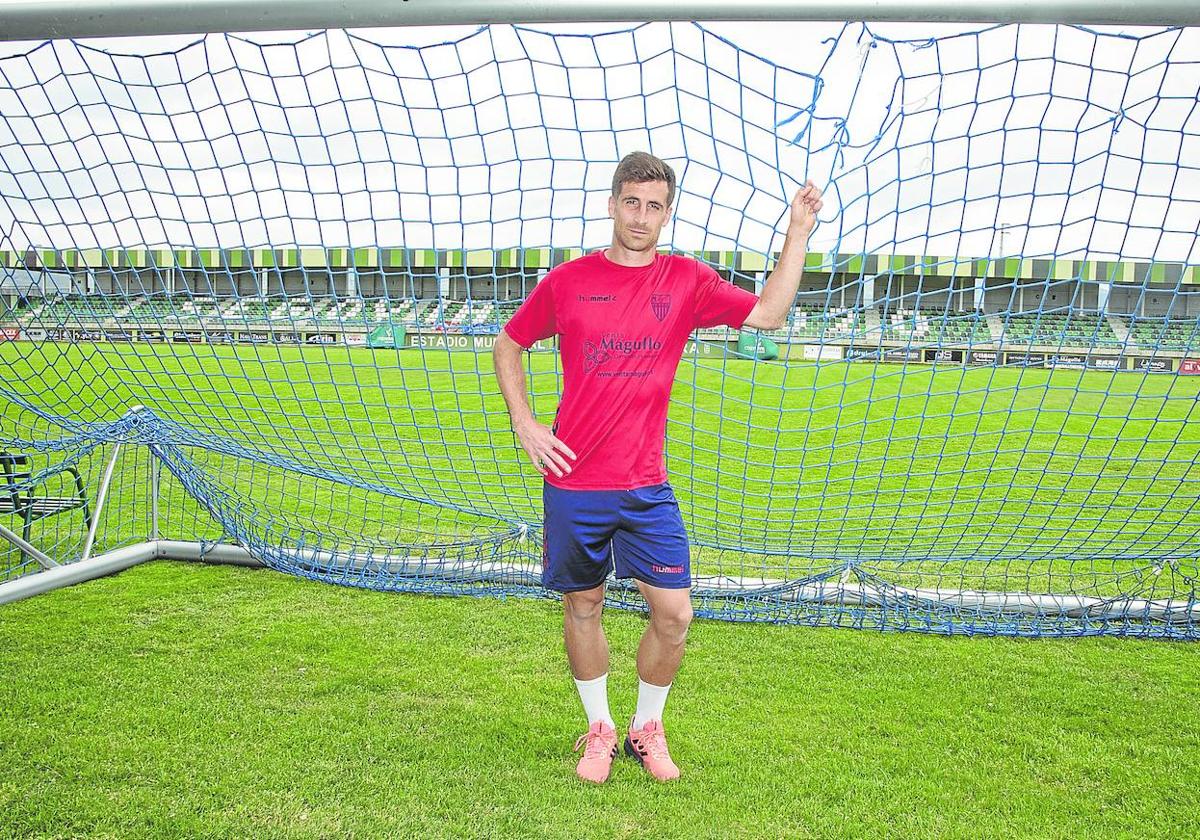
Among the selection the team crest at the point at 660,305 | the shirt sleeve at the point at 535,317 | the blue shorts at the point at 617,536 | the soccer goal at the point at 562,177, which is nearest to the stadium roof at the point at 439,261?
the soccer goal at the point at 562,177

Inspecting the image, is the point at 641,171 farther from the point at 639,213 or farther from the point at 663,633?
the point at 663,633

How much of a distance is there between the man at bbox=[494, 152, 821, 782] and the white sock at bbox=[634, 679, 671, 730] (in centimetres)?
15

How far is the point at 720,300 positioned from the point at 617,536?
0.74 metres

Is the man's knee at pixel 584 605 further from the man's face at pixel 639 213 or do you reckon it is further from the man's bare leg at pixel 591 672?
the man's face at pixel 639 213

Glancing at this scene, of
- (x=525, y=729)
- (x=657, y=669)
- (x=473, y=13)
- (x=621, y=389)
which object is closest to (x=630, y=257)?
(x=621, y=389)

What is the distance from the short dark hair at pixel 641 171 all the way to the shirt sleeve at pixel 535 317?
0.33 m

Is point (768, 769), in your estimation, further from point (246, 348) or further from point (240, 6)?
point (246, 348)

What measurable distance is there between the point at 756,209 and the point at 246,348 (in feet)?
8.67

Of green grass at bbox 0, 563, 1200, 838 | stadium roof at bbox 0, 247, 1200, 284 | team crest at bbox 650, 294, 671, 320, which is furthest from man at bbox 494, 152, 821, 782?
stadium roof at bbox 0, 247, 1200, 284

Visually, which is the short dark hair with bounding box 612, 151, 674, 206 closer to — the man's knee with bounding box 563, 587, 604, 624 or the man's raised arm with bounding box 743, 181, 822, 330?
the man's raised arm with bounding box 743, 181, 822, 330

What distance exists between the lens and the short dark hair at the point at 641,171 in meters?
2.48

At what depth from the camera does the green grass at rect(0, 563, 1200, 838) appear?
253 centimetres

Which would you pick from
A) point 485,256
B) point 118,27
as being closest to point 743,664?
point 485,256

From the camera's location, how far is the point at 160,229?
11.4ft
